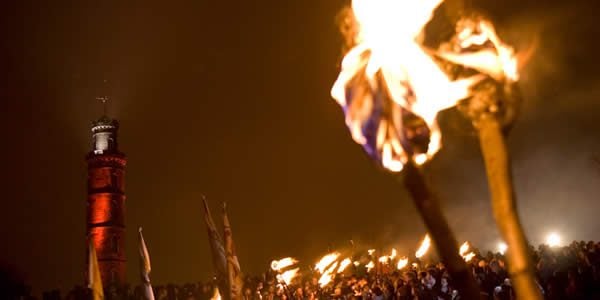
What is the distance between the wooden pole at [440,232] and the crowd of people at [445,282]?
5470 millimetres

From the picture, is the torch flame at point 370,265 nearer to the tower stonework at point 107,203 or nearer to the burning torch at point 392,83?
the burning torch at point 392,83

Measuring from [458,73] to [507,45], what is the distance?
397 millimetres

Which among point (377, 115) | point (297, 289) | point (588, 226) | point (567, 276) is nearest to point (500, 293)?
point (567, 276)

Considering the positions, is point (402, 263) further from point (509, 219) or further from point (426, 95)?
point (509, 219)

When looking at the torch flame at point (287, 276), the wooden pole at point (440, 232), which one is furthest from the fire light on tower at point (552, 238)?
the wooden pole at point (440, 232)

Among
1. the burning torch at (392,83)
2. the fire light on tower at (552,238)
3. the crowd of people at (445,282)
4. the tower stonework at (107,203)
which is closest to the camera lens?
the burning torch at (392,83)

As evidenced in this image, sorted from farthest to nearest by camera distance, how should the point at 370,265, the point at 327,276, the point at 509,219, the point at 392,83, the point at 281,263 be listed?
the point at 370,265, the point at 281,263, the point at 327,276, the point at 392,83, the point at 509,219

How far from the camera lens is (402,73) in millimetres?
4492

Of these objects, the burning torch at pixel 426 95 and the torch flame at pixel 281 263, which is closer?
the burning torch at pixel 426 95

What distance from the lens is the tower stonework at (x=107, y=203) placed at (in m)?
57.0

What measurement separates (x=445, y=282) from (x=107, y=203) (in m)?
49.8

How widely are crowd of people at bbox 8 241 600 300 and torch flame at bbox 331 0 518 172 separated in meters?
4.70

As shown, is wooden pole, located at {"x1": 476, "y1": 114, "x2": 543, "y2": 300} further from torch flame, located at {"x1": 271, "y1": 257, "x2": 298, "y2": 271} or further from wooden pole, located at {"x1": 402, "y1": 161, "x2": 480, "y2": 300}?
torch flame, located at {"x1": 271, "y1": 257, "x2": 298, "y2": 271}

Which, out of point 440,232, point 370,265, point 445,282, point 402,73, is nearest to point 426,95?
point 402,73
